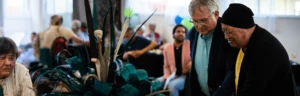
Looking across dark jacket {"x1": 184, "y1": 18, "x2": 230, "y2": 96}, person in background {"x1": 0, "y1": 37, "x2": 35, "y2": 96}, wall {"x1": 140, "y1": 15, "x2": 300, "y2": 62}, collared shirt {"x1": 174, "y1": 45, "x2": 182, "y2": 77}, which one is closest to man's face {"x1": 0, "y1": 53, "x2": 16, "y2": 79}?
person in background {"x1": 0, "y1": 37, "x2": 35, "y2": 96}

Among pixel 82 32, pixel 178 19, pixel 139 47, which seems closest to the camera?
pixel 139 47

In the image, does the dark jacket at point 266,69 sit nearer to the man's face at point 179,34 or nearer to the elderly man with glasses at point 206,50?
the elderly man with glasses at point 206,50

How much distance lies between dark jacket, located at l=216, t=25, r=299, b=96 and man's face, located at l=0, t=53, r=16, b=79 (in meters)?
0.97

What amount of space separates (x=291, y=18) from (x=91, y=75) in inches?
115

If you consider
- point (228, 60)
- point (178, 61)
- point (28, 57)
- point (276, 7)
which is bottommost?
point (28, 57)

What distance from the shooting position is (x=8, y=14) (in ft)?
22.3

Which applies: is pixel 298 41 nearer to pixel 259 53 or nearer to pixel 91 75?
pixel 259 53

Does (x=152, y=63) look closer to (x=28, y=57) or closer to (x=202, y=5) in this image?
(x=28, y=57)

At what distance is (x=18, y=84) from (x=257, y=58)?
40.2 inches

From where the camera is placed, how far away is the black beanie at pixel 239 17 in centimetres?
161

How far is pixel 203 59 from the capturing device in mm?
2225

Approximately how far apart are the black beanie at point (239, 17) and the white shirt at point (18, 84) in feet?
2.88

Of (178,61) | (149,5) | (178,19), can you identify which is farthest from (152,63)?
(149,5)

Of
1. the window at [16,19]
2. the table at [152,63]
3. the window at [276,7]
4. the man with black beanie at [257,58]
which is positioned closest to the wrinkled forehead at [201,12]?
the man with black beanie at [257,58]
